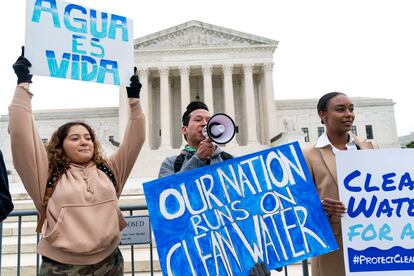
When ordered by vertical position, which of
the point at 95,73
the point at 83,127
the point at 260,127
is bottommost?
the point at 83,127

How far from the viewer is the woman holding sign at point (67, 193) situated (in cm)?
264

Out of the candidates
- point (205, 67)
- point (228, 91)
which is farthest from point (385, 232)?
point (205, 67)

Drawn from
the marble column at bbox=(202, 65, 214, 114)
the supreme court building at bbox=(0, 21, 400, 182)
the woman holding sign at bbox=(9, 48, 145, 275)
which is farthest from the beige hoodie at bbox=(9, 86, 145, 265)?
the marble column at bbox=(202, 65, 214, 114)

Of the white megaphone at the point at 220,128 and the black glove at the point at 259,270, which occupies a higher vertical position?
the white megaphone at the point at 220,128

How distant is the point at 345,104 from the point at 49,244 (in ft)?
9.46

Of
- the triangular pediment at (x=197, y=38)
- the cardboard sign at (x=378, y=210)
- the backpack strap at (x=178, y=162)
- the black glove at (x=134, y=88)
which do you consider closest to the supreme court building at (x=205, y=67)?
the triangular pediment at (x=197, y=38)

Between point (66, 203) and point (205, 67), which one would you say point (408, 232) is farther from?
point (205, 67)

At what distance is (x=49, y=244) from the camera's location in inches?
106

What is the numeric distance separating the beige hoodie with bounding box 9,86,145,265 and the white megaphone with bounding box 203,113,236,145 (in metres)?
1.00

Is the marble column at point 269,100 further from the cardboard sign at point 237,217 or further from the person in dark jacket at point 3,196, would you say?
the person in dark jacket at point 3,196

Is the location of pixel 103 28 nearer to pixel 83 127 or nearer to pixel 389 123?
pixel 83 127

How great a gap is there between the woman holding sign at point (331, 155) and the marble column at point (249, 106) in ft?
122

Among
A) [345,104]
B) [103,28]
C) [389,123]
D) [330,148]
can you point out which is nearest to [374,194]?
[330,148]

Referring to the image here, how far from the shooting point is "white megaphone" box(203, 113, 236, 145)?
2645 mm
